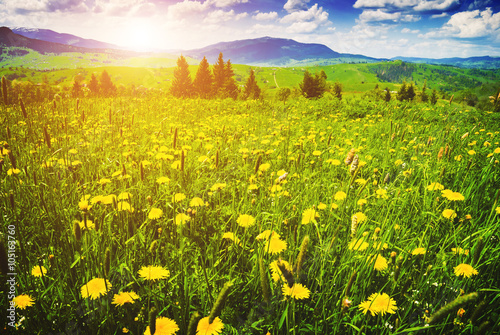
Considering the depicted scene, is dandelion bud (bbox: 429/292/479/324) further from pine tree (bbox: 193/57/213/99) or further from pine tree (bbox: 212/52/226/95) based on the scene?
pine tree (bbox: 212/52/226/95)

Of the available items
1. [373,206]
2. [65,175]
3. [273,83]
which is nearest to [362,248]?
[373,206]

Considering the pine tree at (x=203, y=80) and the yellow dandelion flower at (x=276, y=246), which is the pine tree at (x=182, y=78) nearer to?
the pine tree at (x=203, y=80)

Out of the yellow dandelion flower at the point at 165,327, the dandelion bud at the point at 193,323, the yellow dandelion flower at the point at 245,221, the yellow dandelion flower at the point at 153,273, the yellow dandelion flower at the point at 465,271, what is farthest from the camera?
the yellow dandelion flower at the point at 245,221

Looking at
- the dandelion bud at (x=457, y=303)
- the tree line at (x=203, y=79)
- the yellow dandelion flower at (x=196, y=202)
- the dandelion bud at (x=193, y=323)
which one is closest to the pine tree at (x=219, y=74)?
the tree line at (x=203, y=79)

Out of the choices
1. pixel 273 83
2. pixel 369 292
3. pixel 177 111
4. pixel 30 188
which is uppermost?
pixel 273 83

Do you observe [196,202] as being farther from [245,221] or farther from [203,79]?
[203,79]

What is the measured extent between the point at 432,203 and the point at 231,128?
4.81 m

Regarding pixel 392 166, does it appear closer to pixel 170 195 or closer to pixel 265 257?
pixel 265 257

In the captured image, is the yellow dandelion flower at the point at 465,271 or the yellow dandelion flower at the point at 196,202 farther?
the yellow dandelion flower at the point at 196,202

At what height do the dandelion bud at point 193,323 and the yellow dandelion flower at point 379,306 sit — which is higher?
the dandelion bud at point 193,323

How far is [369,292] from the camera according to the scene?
1.54 meters

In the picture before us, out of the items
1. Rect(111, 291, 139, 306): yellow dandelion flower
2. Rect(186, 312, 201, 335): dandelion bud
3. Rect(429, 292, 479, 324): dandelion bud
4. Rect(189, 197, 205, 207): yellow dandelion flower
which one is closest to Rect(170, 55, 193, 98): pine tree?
Rect(189, 197, 205, 207): yellow dandelion flower

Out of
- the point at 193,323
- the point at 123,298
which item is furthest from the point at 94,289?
the point at 193,323

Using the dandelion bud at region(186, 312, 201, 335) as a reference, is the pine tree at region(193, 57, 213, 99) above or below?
above
